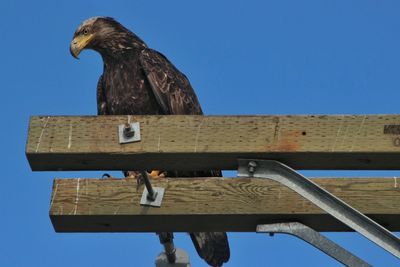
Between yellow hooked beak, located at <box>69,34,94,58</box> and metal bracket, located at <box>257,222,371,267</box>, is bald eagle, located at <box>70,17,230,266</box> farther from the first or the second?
metal bracket, located at <box>257,222,371,267</box>

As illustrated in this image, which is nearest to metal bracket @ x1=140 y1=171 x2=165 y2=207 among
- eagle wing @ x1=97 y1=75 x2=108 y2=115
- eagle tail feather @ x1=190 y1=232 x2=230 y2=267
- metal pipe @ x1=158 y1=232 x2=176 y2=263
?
metal pipe @ x1=158 y1=232 x2=176 y2=263

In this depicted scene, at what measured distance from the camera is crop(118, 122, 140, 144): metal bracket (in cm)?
421

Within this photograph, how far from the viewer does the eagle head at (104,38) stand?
28.7 ft

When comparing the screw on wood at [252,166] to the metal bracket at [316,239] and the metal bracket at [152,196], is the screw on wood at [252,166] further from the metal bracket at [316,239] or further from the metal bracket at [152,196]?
the metal bracket at [152,196]

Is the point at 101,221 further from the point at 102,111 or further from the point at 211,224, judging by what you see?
the point at 102,111

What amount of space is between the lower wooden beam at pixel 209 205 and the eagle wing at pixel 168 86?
3.69 m

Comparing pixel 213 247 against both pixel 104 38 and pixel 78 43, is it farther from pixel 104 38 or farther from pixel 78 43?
pixel 104 38

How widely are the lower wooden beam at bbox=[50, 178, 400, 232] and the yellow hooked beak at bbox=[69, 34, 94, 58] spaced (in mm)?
4021

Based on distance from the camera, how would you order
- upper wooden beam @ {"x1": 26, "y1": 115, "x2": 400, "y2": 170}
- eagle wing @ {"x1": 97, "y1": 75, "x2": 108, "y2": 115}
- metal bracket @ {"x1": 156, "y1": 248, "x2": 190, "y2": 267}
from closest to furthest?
upper wooden beam @ {"x1": 26, "y1": 115, "x2": 400, "y2": 170}, metal bracket @ {"x1": 156, "y1": 248, "x2": 190, "y2": 267}, eagle wing @ {"x1": 97, "y1": 75, "x2": 108, "y2": 115}


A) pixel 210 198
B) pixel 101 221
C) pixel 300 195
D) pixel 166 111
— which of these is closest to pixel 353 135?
pixel 300 195

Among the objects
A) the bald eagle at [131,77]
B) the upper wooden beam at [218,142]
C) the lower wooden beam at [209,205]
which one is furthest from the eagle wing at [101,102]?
→ the upper wooden beam at [218,142]

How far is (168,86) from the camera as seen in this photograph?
8.26 metres

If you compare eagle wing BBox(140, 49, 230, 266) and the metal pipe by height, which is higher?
eagle wing BBox(140, 49, 230, 266)

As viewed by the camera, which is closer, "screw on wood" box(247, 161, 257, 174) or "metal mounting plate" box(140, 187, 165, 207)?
"screw on wood" box(247, 161, 257, 174)
